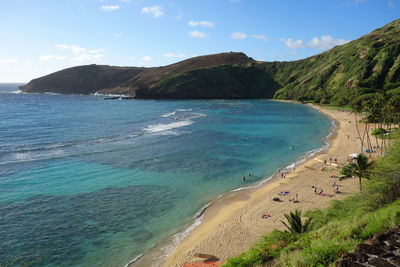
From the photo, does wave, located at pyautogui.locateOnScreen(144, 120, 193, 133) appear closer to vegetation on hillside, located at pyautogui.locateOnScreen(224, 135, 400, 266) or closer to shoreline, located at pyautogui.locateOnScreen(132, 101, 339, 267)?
shoreline, located at pyautogui.locateOnScreen(132, 101, 339, 267)

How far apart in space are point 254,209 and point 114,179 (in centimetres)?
2199

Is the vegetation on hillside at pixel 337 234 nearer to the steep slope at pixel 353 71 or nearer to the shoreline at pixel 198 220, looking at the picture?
the shoreline at pixel 198 220

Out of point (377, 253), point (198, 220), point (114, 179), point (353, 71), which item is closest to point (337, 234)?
point (377, 253)

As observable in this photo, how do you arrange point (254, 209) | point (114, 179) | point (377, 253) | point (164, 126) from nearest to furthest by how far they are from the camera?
point (377, 253), point (254, 209), point (114, 179), point (164, 126)

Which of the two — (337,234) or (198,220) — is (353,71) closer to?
(198,220)

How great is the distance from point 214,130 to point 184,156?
95.3ft

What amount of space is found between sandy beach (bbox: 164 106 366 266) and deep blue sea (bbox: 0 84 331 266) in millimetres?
2595

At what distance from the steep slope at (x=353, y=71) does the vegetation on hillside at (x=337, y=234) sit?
118 meters

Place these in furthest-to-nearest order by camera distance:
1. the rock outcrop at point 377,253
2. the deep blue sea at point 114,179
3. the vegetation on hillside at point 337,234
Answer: the deep blue sea at point 114,179 < the vegetation on hillside at point 337,234 < the rock outcrop at point 377,253

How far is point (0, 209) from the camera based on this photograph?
30125mm

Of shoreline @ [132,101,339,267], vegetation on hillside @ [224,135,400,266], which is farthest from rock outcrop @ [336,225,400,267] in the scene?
shoreline @ [132,101,339,267]

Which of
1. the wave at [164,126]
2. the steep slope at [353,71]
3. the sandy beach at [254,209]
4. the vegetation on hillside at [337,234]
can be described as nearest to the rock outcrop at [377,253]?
the vegetation on hillside at [337,234]

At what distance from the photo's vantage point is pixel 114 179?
132ft

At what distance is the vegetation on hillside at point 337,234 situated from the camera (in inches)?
465
